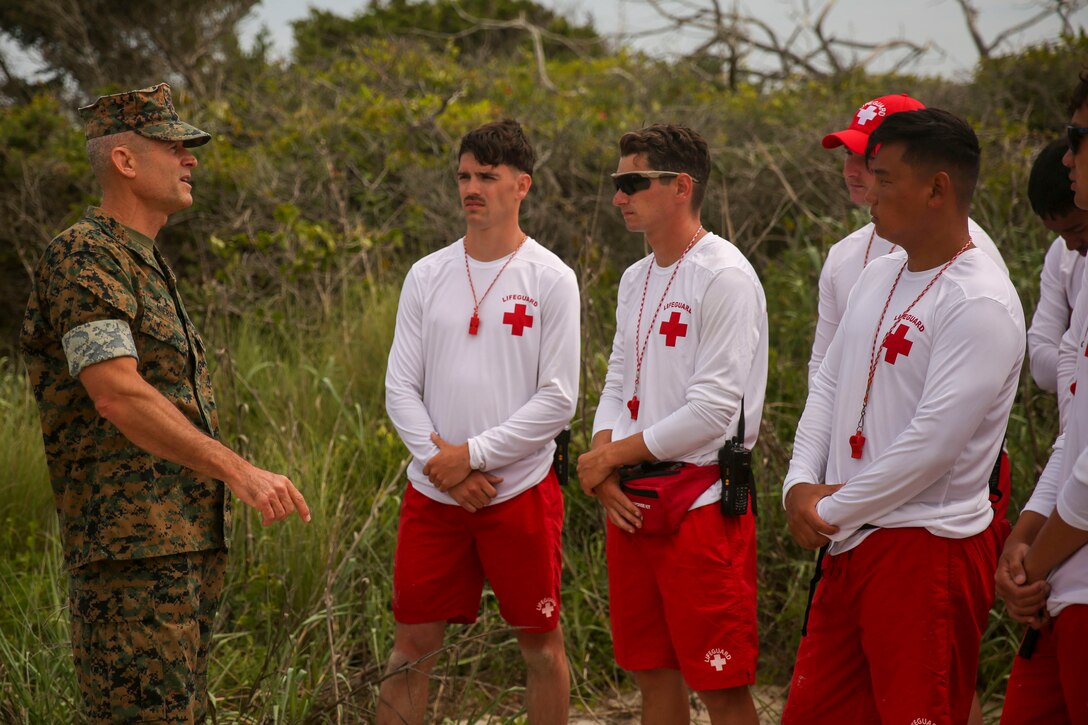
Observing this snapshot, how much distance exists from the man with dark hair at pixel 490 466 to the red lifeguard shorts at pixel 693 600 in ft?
1.43

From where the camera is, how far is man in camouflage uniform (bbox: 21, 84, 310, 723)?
2.89 meters

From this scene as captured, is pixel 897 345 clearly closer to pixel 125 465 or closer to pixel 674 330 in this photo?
pixel 674 330

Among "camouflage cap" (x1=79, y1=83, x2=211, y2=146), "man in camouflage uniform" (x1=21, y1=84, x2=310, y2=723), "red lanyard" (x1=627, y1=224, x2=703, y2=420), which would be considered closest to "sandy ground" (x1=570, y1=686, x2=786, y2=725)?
"red lanyard" (x1=627, y1=224, x2=703, y2=420)

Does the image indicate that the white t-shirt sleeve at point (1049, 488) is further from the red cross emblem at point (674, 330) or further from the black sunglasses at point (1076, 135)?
the red cross emblem at point (674, 330)

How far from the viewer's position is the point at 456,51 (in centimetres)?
1224

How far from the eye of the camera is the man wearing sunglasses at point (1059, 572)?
2598 mm

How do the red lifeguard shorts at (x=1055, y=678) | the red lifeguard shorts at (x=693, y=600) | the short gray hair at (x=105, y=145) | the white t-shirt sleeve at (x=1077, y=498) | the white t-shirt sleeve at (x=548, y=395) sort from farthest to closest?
the white t-shirt sleeve at (x=548, y=395) → the red lifeguard shorts at (x=693, y=600) → the short gray hair at (x=105, y=145) → the red lifeguard shorts at (x=1055, y=678) → the white t-shirt sleeve at (x=1077, y=498)

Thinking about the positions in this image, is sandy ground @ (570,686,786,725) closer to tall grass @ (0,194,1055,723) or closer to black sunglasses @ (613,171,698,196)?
tall grass @ (0,194,1055,723)

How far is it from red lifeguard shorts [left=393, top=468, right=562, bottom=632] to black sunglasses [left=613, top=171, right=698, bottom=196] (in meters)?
1.12

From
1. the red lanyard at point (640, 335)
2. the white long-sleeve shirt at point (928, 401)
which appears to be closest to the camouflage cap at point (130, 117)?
the red lanyard at point (640, 335)

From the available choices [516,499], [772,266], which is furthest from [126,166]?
[772,266]

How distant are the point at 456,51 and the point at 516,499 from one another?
8998 mm

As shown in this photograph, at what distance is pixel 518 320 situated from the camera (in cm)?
415

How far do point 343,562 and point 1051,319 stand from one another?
277 cm
